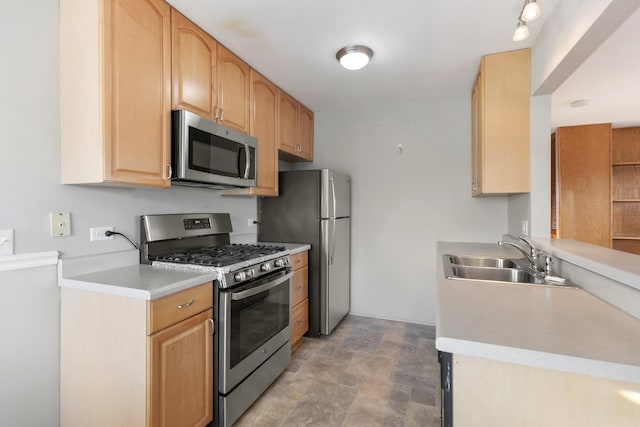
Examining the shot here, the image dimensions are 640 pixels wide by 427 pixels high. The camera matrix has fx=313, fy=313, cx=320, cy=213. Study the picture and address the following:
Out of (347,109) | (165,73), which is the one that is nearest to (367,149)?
(347,109)

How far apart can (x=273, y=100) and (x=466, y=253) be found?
2062 mm

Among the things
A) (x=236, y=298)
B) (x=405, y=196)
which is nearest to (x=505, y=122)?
(x=405, y=196)

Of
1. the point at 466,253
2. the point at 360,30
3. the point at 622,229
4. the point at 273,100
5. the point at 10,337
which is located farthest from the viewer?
the point at 622,229

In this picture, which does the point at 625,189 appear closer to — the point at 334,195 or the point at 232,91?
the point at 334,195

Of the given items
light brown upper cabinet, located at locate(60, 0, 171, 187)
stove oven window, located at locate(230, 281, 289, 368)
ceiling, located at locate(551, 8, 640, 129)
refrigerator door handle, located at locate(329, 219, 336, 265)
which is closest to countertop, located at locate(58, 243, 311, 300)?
stove oven window, located at locate(230, 281, 289, 368)

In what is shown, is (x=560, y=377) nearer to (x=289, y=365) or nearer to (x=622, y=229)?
(x=289, y=365)

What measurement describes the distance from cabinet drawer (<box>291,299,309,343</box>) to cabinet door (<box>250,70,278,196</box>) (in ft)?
3.38

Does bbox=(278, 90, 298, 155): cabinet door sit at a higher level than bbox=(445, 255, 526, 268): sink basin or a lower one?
higher

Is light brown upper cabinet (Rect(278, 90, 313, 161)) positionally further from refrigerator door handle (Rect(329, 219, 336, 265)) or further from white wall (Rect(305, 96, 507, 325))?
refrigerator door handle (Rect(329, 219, 336, 265))

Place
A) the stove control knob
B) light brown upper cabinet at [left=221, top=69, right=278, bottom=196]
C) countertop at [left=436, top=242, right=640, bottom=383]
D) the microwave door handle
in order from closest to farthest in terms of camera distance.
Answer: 1. countertop at [left=436, top=242, right=640, bottom=383]
2. the stove control knob
3. the microwave door handle
4. light brown upper cabinet at [left=221, top=69, right=278, bottom=196]

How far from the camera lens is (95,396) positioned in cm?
146

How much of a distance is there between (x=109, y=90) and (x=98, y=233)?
29.7 inches

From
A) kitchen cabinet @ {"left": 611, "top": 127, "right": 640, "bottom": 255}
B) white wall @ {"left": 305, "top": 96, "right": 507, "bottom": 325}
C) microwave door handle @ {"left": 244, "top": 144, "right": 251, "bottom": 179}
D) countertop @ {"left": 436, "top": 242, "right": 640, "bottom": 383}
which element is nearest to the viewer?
countertop @ {"left": 436, "top": 242, "right": 640, "bottom": 383}

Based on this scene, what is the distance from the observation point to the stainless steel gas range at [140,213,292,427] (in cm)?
170
